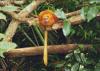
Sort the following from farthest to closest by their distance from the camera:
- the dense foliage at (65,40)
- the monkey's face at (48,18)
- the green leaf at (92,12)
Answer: the dense foliage at (65,40) < the monkey's face at (48,18) < the green leaf at (92,12)

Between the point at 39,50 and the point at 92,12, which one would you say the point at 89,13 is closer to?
the point at 92,12

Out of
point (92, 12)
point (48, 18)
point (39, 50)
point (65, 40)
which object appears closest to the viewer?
point (92, 12)

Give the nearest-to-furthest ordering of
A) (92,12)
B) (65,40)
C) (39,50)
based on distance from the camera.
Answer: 1. (92,12)
2. (39,50)
3. (65,40)

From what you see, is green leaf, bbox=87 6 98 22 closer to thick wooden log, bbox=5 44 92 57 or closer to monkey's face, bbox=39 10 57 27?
monkey's face, bbox=39 10 57 27

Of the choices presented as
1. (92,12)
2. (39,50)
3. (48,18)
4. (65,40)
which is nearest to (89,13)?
(92,12)

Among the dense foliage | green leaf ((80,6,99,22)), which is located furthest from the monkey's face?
green leaf ((80,6,99,22))

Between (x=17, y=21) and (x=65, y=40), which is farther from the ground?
(x=17, y=21)

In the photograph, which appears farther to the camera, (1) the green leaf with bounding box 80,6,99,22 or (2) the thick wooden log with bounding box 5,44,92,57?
(2) the thick wooden log with bounding box 5,44,92,57

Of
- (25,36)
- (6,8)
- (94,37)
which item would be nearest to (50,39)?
(25,36)

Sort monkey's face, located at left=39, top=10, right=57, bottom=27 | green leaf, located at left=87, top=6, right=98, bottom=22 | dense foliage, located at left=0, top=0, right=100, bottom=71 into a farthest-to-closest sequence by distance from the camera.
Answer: dense foliage, located at left=0, top=0, right=100, bottom=71 < monkey's face, located at left=39, top=10, right=57, bottom=27 < green leaf, located at left=87, top=6, right=98, bottom=22

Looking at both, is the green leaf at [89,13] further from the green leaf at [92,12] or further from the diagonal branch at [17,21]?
the diagonal branch at [17,21]

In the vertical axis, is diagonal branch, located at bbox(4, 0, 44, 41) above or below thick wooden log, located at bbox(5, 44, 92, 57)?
above

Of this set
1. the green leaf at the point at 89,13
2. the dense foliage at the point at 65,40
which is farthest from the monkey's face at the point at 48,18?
the green leaf at the point at 89,13

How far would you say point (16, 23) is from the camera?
1.58 metres
